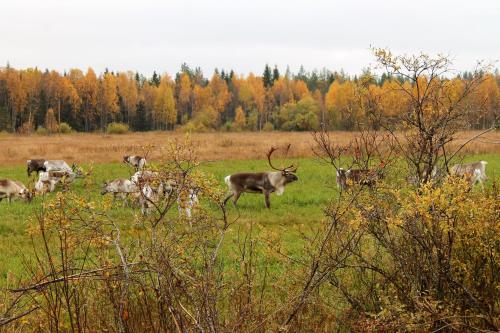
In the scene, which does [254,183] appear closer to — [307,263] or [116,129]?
[307,263]

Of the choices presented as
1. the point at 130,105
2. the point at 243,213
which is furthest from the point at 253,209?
the point at 130,105

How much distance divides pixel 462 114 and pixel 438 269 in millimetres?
1677

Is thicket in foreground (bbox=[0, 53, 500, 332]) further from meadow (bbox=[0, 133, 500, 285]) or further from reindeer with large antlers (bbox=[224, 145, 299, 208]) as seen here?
reindeer with large antlers (bbox=[224, 145, 299, 208])

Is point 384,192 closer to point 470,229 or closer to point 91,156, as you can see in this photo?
point 470,229

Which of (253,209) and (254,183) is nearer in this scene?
(253,209)

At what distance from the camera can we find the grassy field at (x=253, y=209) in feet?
32.3

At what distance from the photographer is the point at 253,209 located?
48.6 feet

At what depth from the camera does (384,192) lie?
4855 millimetres

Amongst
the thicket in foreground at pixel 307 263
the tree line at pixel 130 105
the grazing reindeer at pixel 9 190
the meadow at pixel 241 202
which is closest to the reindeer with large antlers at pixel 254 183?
the meadow at pixel 241 202

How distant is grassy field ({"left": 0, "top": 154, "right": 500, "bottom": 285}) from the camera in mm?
9859

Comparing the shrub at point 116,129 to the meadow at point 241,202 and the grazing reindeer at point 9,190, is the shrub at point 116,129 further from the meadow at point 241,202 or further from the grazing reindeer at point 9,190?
the grazing reindeer at point 9,190

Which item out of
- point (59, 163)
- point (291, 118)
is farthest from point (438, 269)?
point (291, 118)

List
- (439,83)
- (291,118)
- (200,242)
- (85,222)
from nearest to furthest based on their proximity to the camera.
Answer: (85,222) < (200,242) < (439,83) < (291,118)

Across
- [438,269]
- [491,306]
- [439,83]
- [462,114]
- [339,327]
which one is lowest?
[339,327]
